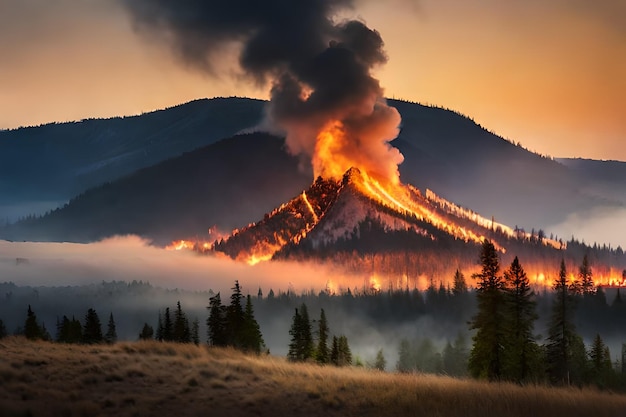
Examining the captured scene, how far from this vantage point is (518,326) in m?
47.5

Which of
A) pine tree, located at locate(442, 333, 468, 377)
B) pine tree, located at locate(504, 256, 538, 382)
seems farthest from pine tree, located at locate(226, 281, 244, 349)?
pine tree, located at locate(442, 333, 468, 377)

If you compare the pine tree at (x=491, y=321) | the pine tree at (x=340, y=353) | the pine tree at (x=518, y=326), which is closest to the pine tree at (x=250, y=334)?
the pine tree at (x=340, y=353)

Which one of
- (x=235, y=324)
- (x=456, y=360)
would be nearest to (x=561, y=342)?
(x=235, y=324)

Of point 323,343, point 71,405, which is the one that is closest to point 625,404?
point 71,405

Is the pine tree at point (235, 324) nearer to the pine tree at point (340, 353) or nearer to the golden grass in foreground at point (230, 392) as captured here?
the pine tree at point (340, 353)

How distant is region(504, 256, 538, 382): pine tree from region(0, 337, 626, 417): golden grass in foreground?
2414 centimetres

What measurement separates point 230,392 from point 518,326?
33.5 meters

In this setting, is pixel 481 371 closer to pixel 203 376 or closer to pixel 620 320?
pixel 203 376

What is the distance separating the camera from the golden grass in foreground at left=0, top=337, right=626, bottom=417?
17.4m

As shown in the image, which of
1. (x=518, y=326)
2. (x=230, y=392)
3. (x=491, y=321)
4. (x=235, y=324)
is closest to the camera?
(x=230, y=392)

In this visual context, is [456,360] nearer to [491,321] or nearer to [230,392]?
[491,321]

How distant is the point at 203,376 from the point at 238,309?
137 ft

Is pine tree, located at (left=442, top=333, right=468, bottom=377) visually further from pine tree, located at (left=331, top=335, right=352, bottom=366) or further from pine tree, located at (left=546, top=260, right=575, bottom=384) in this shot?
pine tree, located at (left=546, top=260, right=575, bottom=384)

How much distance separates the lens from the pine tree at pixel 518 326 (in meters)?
46.3
